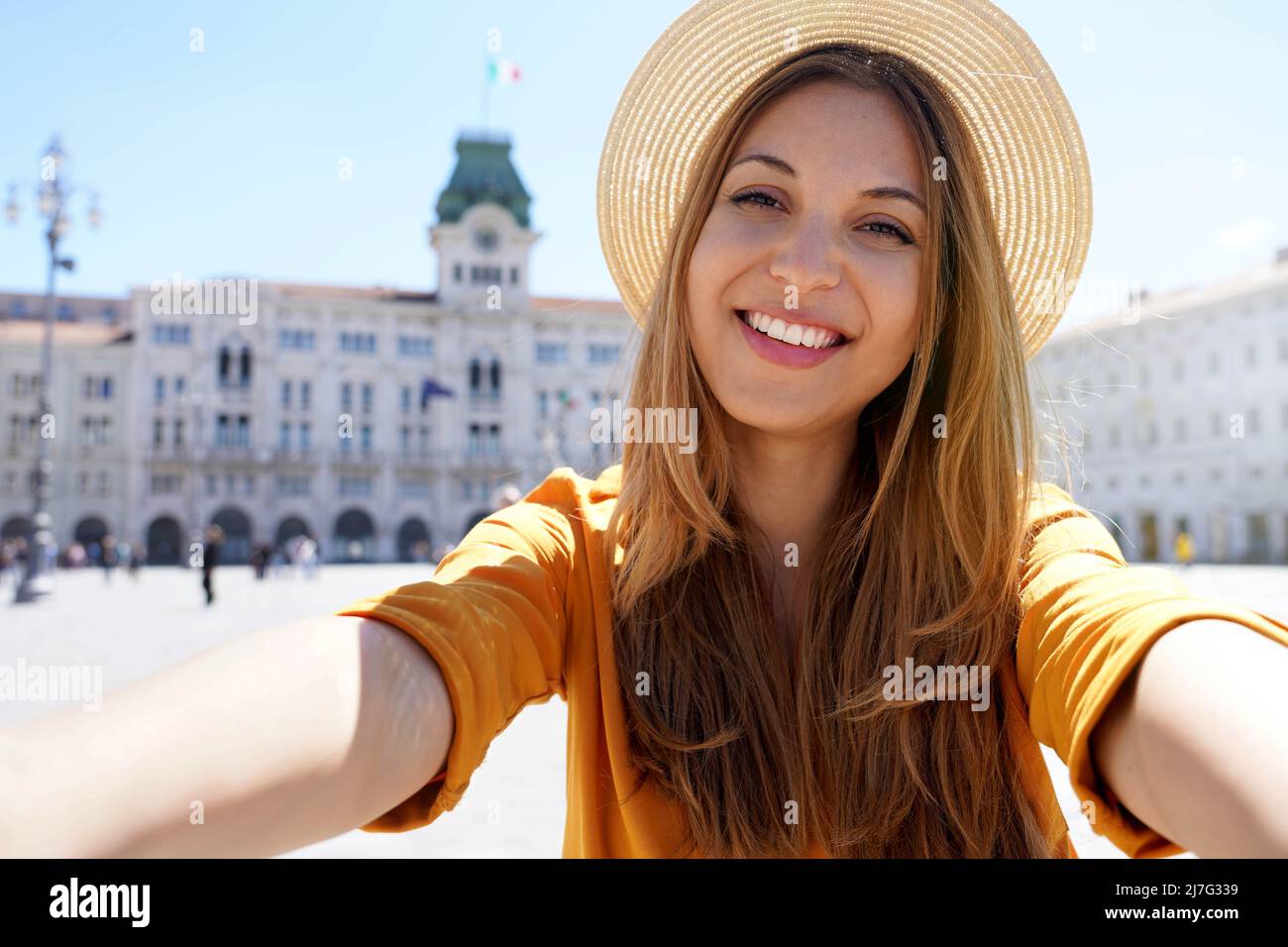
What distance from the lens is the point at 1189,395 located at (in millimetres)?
40188

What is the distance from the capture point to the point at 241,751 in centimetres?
83

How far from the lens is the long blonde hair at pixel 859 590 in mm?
1271

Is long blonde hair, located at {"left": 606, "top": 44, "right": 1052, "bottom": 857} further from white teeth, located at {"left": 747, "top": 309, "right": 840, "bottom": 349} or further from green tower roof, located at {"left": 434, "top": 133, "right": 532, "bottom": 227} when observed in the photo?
green tower roof, located at {"left": 434, "top": 133, "right": 532, "bottom": 227}

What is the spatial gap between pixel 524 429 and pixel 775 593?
145 feet

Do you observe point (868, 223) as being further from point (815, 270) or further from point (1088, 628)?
point (1088, 628)

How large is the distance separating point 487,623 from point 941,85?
1304mm

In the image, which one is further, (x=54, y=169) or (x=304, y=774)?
(x=54, y=169)

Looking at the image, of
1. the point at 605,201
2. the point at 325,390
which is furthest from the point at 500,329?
the point at 605,201

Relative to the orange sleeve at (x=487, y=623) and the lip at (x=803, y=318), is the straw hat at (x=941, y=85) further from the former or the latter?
the orange sleeve at (x=487, y=623)

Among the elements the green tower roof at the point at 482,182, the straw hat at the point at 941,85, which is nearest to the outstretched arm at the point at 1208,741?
the straw hat at the point at 941,85

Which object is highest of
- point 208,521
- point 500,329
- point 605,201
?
point 500,329

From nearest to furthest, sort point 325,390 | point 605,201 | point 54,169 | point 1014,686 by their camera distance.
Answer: point 1014,686 < point 605,201 < point 54,169 < point 325,390
